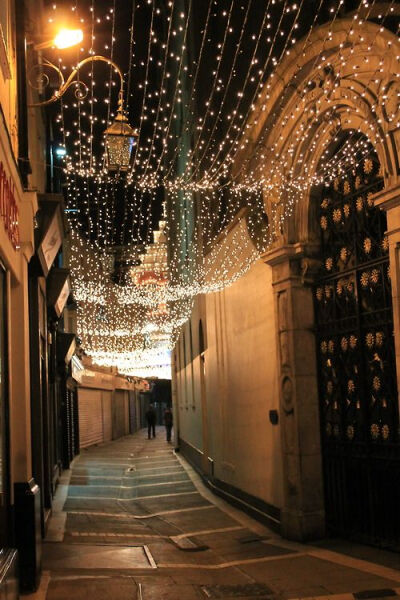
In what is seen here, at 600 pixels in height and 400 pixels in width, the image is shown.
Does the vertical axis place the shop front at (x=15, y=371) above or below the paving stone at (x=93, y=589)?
above

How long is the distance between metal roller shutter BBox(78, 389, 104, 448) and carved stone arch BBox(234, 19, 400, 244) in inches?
761

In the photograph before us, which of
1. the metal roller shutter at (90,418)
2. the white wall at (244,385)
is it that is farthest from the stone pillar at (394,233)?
the metal roller shutter at (90,418)

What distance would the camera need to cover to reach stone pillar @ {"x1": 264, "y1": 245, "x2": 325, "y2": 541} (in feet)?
33.3

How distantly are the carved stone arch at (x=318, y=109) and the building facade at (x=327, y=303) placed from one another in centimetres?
2

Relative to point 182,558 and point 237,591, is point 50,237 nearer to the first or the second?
point 182,558

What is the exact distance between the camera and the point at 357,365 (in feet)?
30.6

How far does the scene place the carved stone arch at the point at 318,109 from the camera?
759cm

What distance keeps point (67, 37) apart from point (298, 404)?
579 cm

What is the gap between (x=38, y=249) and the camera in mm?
10359

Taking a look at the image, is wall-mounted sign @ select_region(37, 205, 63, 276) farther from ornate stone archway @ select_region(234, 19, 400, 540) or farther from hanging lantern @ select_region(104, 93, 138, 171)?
ornate stone archway @ select_region(234, 19, 400, 540)

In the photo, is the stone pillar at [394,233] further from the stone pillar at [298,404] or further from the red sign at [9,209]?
the red sign at [9,209]

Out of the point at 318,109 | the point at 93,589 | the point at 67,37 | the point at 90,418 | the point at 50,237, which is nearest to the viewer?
the point at 93,589

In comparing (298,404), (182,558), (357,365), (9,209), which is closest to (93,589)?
(182,558)

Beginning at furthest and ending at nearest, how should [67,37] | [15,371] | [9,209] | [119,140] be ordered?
[119,140] < [15,371] < [67,37] < [9,209]
